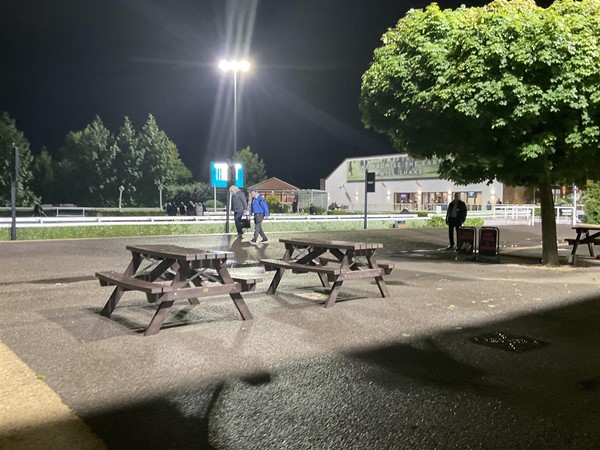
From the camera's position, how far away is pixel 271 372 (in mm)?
4641

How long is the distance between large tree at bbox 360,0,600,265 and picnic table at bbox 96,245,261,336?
6.51 m

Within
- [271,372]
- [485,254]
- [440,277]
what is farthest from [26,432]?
[485,254]

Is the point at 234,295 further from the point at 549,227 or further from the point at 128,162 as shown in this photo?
the point at 128,162

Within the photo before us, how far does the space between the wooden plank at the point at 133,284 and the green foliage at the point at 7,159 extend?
178 ft

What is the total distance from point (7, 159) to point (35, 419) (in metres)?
57.4

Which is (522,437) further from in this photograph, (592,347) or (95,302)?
(95,302)

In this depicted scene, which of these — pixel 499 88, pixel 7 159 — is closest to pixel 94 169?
pixel 7 159

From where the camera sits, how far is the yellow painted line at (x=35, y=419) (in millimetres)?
3266

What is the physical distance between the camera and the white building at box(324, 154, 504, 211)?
197 ft

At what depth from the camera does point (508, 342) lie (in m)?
5.77

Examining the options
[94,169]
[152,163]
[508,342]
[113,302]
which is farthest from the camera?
[152,163]

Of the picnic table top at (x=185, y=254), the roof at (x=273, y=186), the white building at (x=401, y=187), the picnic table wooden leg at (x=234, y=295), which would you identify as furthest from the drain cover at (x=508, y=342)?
the roof at (x=273, y=186)

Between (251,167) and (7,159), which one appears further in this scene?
(251,167)

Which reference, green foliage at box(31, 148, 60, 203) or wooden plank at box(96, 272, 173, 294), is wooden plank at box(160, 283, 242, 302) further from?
green foliage at box(31, 148, 60, 203)
